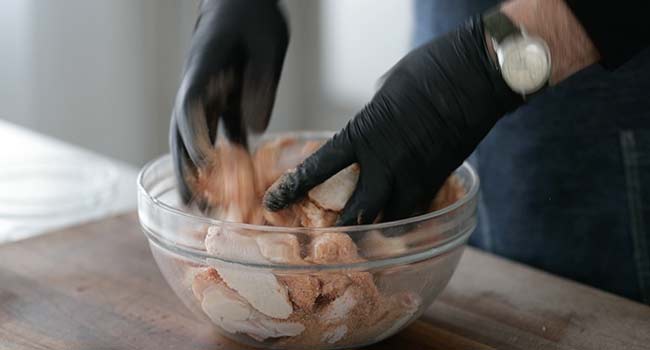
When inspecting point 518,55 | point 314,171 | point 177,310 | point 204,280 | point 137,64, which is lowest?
point 137,64

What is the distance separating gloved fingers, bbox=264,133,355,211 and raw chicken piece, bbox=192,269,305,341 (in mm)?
97

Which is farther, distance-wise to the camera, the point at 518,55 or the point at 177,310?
the point at 177,310

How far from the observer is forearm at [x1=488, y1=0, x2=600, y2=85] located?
2.83 ft

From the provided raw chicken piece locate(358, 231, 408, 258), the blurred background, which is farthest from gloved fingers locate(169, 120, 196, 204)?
the blurred background

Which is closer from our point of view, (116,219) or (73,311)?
(73,311)

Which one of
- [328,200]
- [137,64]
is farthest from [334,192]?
[137,64]

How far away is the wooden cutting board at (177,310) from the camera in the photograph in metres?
0.92

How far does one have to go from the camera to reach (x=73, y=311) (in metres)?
0.99

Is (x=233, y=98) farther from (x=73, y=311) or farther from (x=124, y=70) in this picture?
(x=124, y=70)

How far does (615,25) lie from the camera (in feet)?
2.84

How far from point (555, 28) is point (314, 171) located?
27 centimetres

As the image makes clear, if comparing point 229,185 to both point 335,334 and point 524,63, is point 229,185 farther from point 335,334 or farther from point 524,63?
point 524,63

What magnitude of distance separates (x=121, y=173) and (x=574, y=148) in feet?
2.49

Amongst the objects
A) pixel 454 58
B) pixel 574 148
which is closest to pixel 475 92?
pixel 454 58
